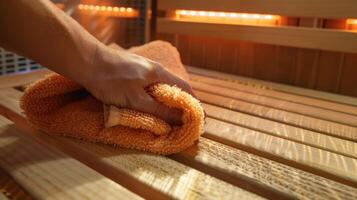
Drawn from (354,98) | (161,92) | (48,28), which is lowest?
(354,98)

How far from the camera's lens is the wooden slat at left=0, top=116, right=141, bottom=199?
54cm

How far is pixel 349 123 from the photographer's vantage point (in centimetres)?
93

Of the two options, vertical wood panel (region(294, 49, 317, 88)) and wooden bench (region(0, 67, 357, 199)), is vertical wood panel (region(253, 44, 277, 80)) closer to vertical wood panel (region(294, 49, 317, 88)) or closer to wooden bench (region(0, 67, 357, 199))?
vertical wood panel (region(294, 49, 317, 88))

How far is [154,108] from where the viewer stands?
2.40ft

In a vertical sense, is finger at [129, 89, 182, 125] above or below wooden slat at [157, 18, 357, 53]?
below

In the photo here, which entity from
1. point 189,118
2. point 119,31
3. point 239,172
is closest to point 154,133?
point 189,118

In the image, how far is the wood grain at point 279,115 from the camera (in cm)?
87

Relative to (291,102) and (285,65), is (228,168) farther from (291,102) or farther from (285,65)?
(285,65)

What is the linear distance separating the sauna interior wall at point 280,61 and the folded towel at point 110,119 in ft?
2.52

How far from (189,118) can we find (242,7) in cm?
87

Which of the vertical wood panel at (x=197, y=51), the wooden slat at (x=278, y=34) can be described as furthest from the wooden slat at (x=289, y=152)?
the vertical wood panel at (x=197, y=51)

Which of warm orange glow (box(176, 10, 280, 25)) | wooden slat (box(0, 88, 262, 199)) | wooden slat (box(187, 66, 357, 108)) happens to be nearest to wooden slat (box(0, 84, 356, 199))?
wooden slat (box(0, 88, 262, 199))

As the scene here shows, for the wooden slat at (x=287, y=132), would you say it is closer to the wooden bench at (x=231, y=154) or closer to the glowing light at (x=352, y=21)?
the wooden bench at (x=231, y=154)

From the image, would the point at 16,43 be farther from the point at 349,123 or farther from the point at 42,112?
the point at 349,123
